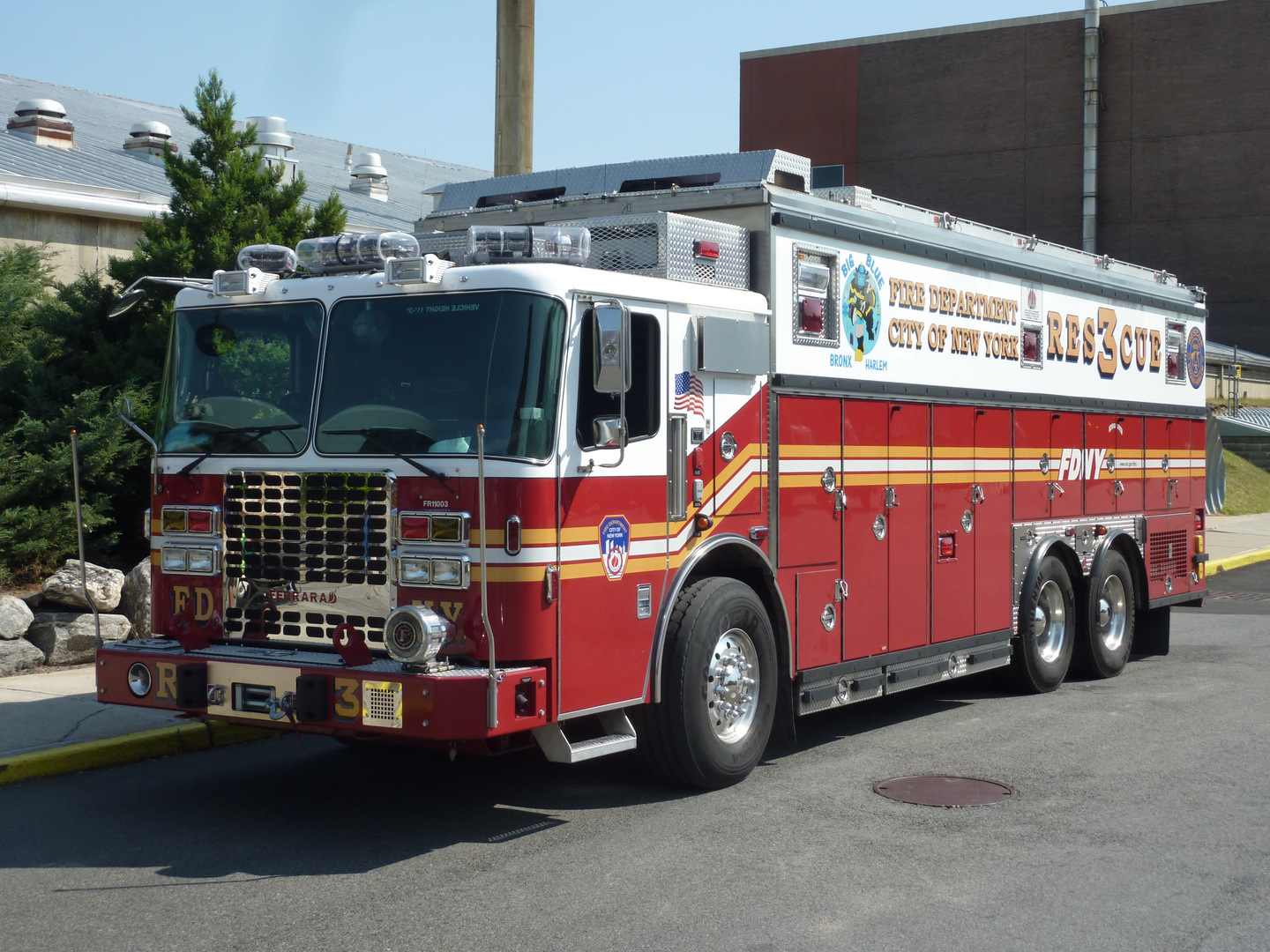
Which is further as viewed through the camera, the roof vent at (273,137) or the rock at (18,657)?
the roof vent at (273,137)

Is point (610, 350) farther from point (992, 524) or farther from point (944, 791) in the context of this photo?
point (992, 524)

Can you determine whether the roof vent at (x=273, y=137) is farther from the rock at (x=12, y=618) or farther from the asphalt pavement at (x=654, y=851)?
the asphalt pavement at (x=654, y=851)

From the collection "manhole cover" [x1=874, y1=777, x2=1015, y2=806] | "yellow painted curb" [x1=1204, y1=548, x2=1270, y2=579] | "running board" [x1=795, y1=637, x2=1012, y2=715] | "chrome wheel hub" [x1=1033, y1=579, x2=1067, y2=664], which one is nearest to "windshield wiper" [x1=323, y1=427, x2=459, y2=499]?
"running board" [x1=795, y1=637, x2=1012, y2=715]

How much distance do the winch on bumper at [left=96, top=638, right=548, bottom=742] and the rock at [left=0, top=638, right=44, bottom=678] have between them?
3.91 m

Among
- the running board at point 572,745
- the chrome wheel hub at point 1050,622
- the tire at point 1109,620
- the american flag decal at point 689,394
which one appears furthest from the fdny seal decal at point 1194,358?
the running board at point 572,745

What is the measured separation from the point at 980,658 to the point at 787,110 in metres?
45.6

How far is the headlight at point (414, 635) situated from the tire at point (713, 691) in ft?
4.82

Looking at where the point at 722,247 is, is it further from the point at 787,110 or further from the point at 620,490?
the point at 787,110

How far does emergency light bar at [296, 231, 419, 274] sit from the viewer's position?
23.0 ft

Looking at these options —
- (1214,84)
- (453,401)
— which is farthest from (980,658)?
(1214,84)

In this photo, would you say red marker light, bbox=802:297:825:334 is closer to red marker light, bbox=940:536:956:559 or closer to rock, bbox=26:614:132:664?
red marker light, bbox=940:536:956:559

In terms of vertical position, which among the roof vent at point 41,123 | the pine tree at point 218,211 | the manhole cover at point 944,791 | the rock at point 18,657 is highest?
the roof vent at point 41,123

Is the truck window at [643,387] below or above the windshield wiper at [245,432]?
above

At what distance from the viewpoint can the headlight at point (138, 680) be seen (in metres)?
6.87
